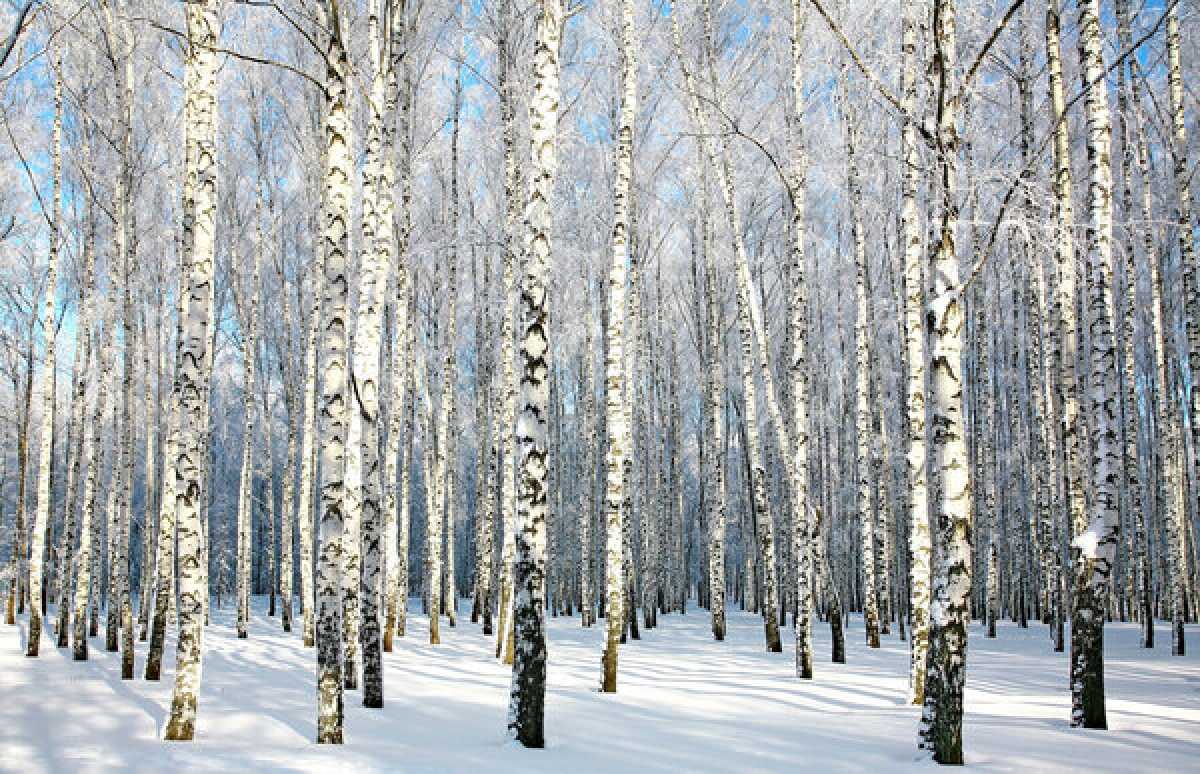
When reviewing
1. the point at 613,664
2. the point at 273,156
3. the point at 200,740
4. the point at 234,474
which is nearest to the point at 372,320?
the point at 200,740

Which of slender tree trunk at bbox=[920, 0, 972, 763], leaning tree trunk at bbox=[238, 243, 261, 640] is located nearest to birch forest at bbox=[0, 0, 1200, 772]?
slender tree trunk at bbox=[920, 0, 972, 763]

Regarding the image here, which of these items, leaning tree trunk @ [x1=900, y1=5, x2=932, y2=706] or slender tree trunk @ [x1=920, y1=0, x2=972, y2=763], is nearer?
slender tree trunk @ [x1=920, y1=0, x2=972, y2=763]

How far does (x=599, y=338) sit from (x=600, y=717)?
19.3 m

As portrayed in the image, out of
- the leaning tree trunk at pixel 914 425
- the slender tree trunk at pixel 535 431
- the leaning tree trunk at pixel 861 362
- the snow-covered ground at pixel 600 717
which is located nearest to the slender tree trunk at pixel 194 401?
the snow-covered ground at pixel 600 717

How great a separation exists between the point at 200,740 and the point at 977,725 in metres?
6.39

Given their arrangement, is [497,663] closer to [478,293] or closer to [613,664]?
[613,664]

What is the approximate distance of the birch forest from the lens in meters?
5.91

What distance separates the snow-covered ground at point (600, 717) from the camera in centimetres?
517

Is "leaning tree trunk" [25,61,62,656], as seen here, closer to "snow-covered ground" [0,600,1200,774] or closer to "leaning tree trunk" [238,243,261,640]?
"snow-covered ground" [0,600,1200,774]

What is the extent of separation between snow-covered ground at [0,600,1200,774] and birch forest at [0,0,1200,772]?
79 mm

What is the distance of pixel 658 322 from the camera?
22.8m

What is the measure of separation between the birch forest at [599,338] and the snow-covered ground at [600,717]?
0.08m

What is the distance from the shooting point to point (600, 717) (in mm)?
6977

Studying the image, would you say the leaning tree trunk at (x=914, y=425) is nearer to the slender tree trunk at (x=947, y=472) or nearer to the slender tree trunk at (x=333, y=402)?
the slender tree trunk at (x=947, y=472)
